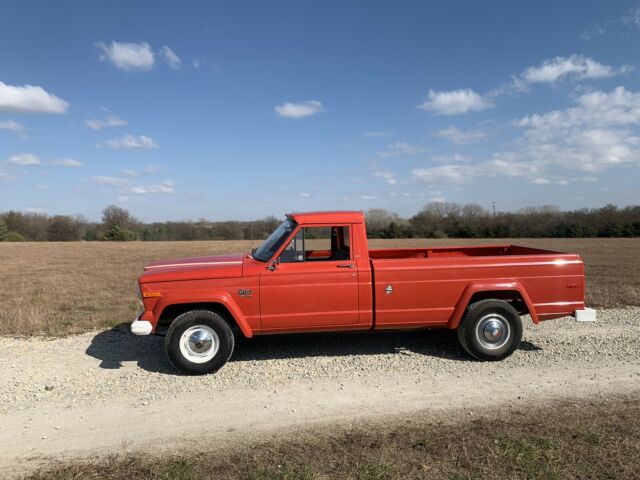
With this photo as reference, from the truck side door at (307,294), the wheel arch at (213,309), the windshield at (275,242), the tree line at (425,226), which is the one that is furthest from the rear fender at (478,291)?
the tree line at (425,226)

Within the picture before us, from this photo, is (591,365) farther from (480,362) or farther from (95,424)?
(95,424)

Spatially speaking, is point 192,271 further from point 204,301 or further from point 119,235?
point 119,235

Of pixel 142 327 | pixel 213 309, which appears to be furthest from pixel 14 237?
pixel 213 309

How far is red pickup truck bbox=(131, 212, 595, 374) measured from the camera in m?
5.76

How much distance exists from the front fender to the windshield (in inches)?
26.9

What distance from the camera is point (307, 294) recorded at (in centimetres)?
588

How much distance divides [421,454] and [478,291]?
2883 mm

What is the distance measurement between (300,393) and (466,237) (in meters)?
66.5

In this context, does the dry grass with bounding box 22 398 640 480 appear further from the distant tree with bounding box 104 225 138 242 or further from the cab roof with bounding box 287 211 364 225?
the distant tree with bounding box 104 225 138 242

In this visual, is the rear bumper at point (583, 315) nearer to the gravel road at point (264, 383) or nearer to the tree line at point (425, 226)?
the gravel road at point (264, 383)

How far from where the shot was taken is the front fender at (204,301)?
5.74 meters

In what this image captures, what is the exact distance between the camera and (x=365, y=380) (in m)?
5.49

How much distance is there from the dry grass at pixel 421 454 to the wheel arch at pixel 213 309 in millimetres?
1890

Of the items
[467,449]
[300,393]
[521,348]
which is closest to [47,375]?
[300,393]
